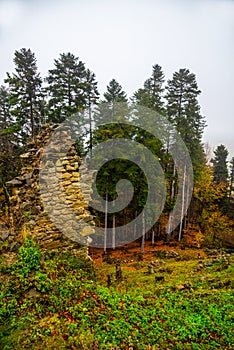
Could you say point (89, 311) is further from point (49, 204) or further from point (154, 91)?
point (154, 91)

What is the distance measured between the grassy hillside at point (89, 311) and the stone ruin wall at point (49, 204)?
65 cm

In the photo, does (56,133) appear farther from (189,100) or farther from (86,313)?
(189,100)

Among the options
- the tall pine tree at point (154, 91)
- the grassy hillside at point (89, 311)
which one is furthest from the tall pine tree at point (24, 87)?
the grassy hillside at point (89, 311)

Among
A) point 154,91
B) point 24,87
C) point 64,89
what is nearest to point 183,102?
point 154,91

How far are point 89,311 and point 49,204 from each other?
3.37m

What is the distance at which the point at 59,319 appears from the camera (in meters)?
4.25

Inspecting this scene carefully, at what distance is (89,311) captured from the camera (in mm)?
4676

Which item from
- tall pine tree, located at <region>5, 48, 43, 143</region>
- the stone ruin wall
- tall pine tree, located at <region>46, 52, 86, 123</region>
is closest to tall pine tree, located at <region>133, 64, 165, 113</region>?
tall pine tree, located at <region>46, 52, 86, 123</region>

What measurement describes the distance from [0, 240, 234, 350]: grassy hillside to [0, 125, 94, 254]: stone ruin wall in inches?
25.4

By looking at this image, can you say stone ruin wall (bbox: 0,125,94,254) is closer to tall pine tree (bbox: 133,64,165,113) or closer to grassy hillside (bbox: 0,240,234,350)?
grassy hillside (bbox: 0,240,234,350)

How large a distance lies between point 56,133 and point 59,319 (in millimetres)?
5336

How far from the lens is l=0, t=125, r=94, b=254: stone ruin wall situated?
6.65m

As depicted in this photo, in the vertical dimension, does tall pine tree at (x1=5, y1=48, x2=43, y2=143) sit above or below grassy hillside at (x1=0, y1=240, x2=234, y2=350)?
above

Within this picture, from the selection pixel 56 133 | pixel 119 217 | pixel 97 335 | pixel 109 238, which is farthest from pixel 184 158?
pixel 97 335
